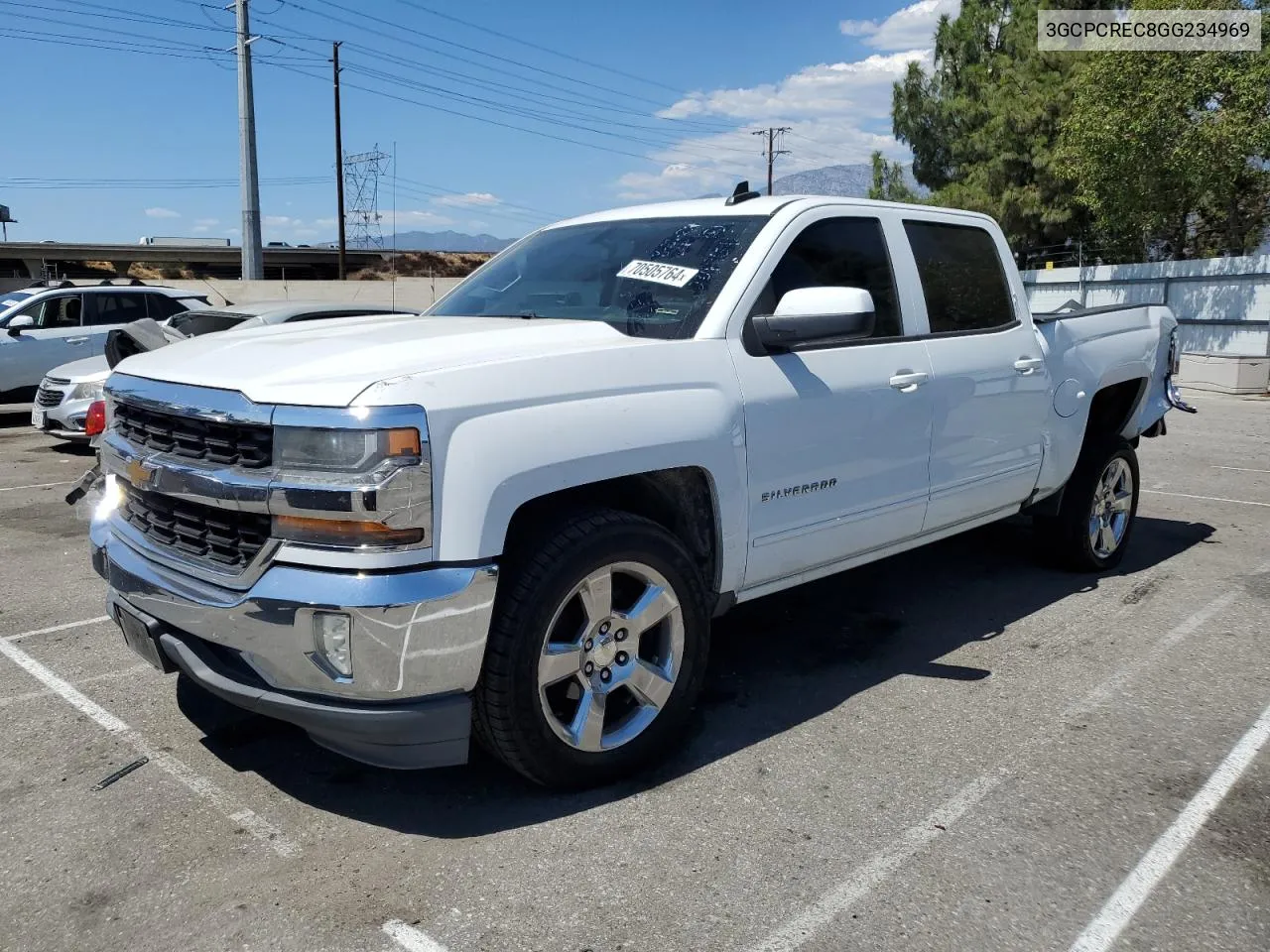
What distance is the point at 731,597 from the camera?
372cm

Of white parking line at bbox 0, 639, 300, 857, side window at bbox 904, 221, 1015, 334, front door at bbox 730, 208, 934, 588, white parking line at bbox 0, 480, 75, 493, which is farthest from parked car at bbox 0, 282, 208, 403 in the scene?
front door at bbox 730, 208, 934, 588

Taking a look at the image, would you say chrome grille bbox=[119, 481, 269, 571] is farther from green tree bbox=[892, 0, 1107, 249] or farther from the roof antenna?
green tree bbox=[892, 0, 1107, 249]

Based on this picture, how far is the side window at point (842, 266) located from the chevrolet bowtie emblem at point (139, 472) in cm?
211

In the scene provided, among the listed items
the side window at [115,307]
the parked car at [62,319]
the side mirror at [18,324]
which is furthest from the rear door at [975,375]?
the side mirror at [18,324]

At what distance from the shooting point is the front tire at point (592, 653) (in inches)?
118

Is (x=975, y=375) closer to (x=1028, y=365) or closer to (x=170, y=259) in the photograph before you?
(x=1028, y=365)

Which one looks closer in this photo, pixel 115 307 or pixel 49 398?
pixel 49 398

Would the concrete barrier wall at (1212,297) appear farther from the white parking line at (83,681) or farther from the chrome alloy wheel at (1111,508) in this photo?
the white parking line at (83,681)

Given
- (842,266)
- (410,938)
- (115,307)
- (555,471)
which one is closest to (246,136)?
(115,307)

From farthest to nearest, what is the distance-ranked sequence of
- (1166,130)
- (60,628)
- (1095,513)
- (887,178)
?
1. (887,178)
2. (1166,130)
3. (1095,513)
4. (60,628)

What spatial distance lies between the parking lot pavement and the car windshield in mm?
1555

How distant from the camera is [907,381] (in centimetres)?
416

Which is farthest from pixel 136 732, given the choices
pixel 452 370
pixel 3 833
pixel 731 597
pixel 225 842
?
pixel 731 597

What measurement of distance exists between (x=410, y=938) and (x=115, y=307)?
13733 mm
